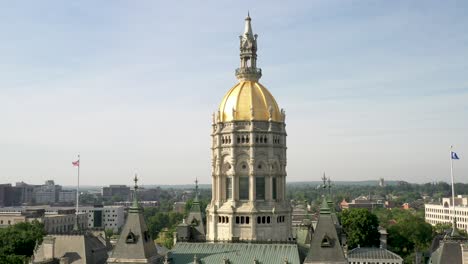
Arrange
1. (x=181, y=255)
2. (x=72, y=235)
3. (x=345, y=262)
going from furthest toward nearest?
1. (x=72, y=235)
2. (x=181, y=255)
3. (x=345, y=262)

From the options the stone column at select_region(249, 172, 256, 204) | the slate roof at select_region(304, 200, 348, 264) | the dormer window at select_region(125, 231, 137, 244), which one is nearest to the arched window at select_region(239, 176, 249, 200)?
the stone column at select_region(249, 172, 256, 204)

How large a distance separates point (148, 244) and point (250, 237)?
14.2m

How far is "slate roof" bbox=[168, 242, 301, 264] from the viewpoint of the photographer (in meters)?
64.7

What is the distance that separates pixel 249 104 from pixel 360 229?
65595 mm

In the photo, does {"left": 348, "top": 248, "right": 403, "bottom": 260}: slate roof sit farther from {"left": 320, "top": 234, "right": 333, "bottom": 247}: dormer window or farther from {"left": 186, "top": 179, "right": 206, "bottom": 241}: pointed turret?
{"left": 320, "top": 234, "right": 333, "bottom": 247}: dormer window

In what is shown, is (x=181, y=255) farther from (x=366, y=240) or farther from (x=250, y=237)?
(x=366, y=240)

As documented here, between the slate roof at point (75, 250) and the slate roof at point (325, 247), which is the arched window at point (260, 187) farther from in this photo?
the slate roof at point (75, 250)

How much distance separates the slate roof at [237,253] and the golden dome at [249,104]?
1754cm

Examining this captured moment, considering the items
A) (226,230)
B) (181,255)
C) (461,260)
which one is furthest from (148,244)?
(461,260)

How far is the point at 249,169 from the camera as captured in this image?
245 ft

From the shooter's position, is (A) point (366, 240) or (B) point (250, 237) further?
(A) point (366, 240)

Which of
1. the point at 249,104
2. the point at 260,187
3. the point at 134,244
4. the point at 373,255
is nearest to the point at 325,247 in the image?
the point at 260,187

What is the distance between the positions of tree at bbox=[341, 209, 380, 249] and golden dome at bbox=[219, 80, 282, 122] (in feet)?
200

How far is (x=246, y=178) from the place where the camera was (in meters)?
75.2
